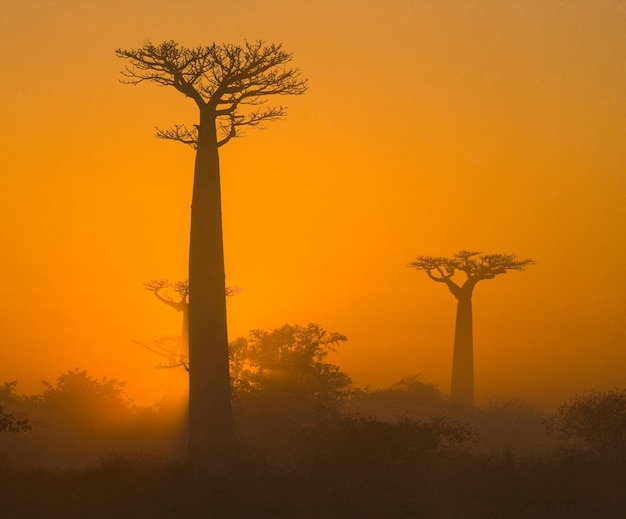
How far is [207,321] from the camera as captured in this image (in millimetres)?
21828

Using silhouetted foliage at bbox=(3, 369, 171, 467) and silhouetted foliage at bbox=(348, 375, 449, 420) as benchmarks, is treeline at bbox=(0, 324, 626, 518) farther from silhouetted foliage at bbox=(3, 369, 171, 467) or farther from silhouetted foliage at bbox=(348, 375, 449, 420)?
silhouetted foliage at bbox=(348, 375, 449, 420)

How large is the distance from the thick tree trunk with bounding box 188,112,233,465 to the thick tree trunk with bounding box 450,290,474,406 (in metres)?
21.5

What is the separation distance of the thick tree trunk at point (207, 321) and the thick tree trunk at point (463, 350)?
2151cm

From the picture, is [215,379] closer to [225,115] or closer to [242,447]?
[242,447]

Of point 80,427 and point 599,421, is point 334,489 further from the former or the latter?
point 80,427

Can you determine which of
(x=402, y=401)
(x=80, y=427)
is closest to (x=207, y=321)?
(x=80, y=427)

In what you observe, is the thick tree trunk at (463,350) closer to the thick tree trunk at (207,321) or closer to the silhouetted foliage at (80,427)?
the silhouetted foliage at (80,427)

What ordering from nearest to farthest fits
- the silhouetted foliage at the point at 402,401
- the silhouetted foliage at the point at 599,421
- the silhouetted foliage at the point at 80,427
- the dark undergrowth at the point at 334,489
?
1. the dark undergrowth at the point at 334,489
2. the silhouetted foliage at the point at 599,421
3. the silhouetted foliage at the point at 80,427
4. the silhouetted foliage at the point at 402,401

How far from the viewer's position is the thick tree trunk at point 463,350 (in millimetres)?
42438

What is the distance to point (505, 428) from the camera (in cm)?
3328

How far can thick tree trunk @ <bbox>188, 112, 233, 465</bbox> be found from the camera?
21.4 meters

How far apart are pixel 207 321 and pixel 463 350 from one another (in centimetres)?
2254

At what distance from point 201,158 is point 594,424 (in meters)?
9.12

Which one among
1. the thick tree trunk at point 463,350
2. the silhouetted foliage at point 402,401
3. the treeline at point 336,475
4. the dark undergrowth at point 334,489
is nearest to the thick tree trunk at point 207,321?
the treeline at point 336,475
